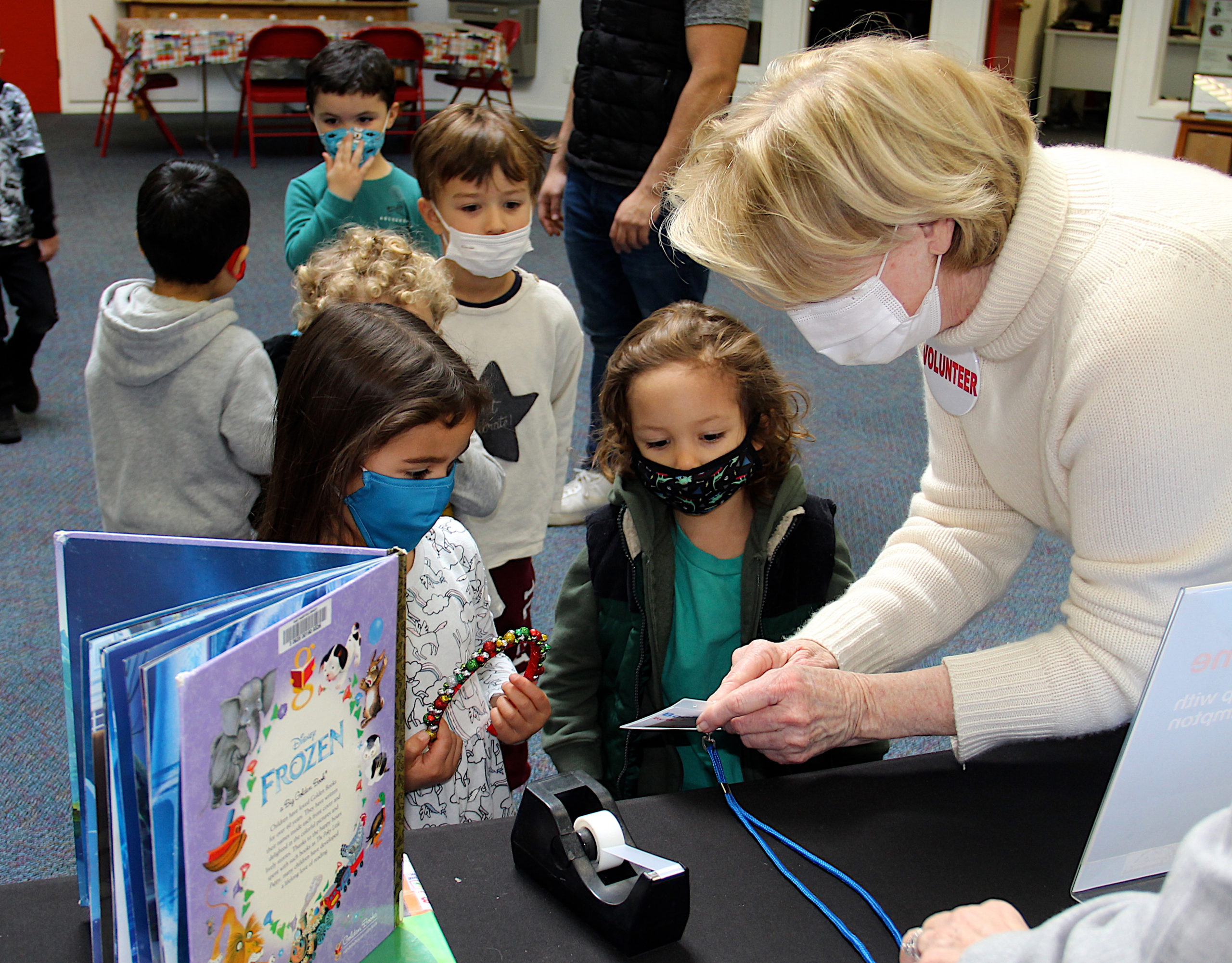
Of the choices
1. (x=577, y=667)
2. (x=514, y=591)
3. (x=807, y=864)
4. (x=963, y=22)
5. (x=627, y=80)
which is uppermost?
(x=963, y=22)

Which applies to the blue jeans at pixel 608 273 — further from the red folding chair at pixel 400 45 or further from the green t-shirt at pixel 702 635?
the red folding chair at pixel 400 45

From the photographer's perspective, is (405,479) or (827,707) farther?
(405,479)

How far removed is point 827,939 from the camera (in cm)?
90

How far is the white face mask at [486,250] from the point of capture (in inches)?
87.0

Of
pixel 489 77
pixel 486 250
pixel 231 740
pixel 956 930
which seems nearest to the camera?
pixel 231 740

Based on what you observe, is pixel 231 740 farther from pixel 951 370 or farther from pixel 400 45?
pixel 400 45

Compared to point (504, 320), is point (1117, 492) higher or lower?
higher

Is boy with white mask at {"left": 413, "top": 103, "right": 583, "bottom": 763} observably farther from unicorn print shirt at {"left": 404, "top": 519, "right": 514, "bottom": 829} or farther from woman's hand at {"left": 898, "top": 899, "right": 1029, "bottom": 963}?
woman's hand at {"left": 898, "top": 899, "right": 1029, "bottom": 963}


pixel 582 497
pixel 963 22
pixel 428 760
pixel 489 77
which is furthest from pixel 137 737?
pixel 489 77

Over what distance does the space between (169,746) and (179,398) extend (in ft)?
4.71

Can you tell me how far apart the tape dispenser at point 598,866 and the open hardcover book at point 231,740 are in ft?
0.48

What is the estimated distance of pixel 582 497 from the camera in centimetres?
324

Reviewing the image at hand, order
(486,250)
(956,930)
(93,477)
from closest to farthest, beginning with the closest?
(956,930) → (486,250) → (93,477)

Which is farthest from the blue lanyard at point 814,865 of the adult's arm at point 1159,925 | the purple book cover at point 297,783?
the purple book cover at point 297,783
